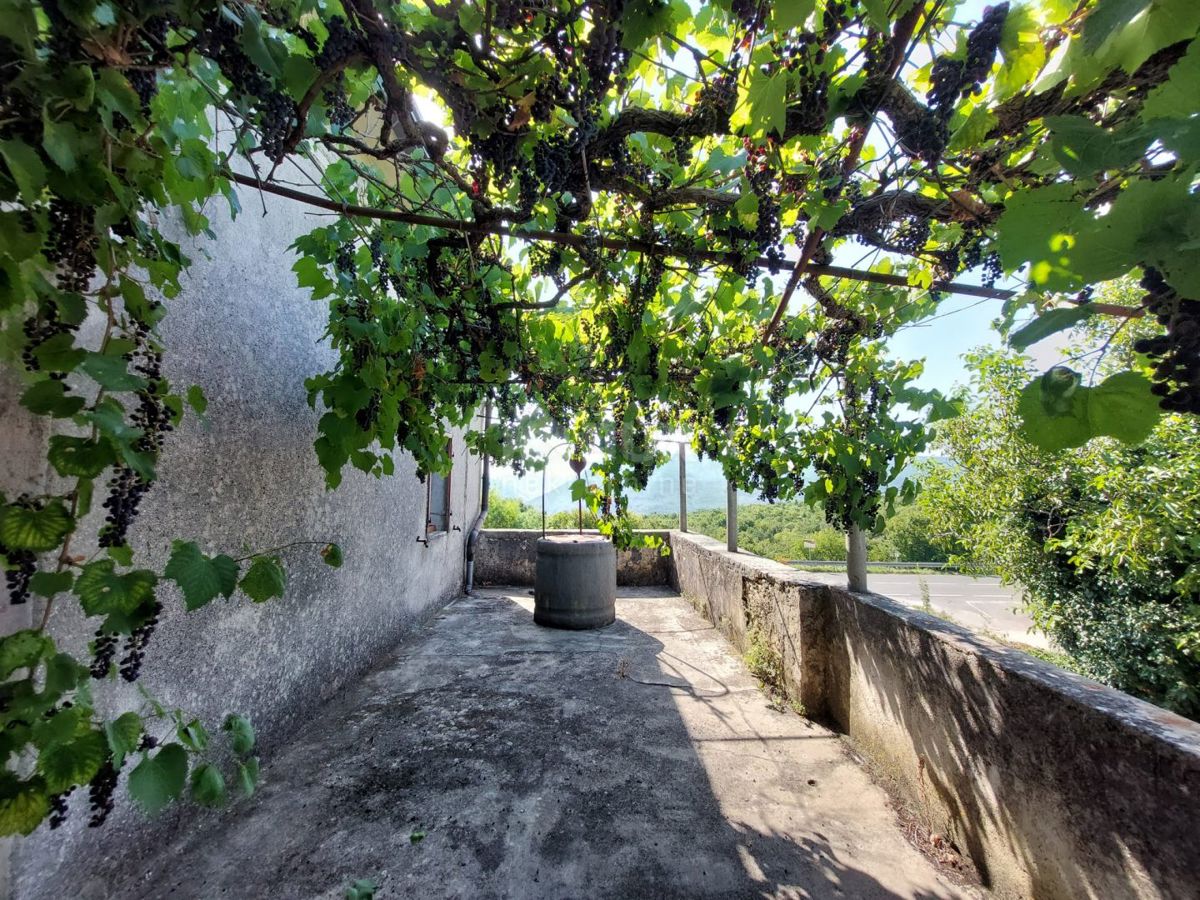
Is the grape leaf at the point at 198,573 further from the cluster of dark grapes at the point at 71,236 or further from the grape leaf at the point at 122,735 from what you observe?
the cluster of dark grapes at the point at 71,236

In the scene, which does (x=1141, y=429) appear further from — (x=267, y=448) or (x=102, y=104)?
(x=267, y=448)

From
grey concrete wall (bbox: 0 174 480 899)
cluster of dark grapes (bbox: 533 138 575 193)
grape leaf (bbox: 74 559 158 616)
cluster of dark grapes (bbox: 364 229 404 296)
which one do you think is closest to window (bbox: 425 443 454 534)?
grey concrete wall (bbox: 0 174 480 899)

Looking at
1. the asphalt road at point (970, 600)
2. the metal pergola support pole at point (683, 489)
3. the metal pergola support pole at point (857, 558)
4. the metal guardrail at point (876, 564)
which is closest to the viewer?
the metal pergola support pole at point (857, 558)

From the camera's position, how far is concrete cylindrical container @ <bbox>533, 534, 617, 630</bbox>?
4.88 meters

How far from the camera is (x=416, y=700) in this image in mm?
3117

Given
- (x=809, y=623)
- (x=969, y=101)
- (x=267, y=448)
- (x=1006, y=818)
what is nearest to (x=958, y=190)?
(x=969, y=101)

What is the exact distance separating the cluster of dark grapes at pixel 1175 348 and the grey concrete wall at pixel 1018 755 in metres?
1.06

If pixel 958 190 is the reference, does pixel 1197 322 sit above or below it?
below

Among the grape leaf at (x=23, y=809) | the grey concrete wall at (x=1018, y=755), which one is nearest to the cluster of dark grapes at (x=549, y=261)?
the grape leaf at (x=23, y=809)

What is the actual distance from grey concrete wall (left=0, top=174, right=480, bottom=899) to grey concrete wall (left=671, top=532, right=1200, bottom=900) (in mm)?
2547

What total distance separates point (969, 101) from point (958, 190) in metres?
0.28

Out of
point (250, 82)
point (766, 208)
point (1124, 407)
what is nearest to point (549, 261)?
point (766, 208)

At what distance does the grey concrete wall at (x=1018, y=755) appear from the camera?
3.86ft

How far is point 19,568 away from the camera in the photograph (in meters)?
0.79
